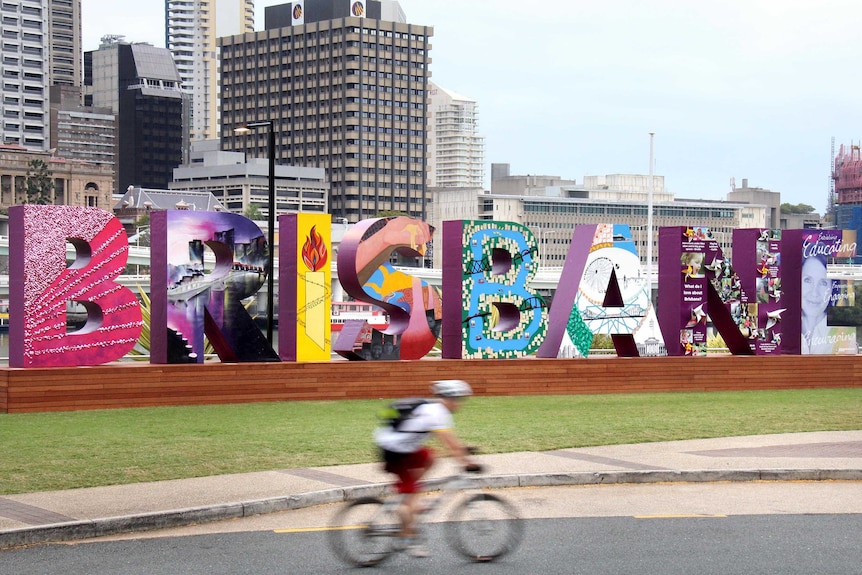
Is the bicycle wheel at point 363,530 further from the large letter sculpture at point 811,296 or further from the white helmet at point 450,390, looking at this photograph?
the large letter sculpture at point 811,296

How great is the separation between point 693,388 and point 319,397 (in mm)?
9388

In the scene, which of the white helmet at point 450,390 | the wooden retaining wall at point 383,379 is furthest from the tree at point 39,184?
the white helmet at point 450,390

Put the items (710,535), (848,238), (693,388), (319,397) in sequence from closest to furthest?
(710,535) < (319,397) < (693,388) < (848,238)

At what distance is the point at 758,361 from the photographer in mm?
31172

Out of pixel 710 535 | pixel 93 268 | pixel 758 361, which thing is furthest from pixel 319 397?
pixel 710 535

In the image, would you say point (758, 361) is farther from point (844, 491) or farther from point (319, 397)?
point (844, 491)

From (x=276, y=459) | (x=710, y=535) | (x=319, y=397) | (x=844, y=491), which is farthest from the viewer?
(x=319, y=397)

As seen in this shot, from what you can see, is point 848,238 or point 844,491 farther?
point 848,238

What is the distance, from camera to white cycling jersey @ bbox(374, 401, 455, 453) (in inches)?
430

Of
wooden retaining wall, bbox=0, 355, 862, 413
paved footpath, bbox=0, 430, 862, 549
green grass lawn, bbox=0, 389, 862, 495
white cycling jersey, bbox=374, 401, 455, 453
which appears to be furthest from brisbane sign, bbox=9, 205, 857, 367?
white cycling jersey, bbox=374, 401, 455, 453

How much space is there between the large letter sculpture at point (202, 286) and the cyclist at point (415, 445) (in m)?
14.6

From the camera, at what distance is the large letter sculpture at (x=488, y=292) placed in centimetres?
2800

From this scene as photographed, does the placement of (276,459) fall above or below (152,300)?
below

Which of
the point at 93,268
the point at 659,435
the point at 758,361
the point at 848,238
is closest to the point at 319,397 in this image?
the point at 93,268
